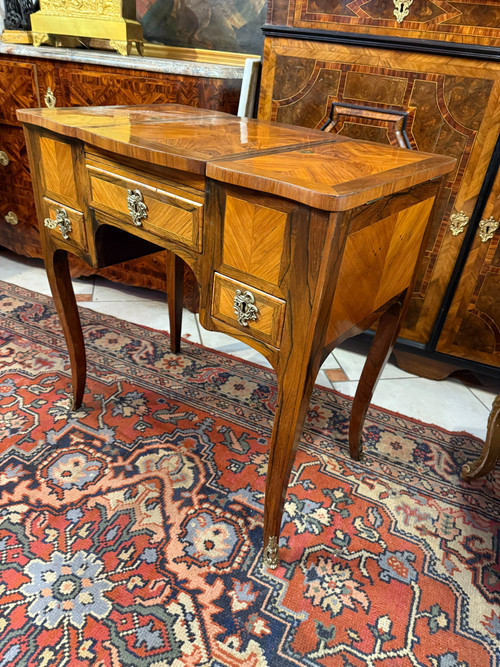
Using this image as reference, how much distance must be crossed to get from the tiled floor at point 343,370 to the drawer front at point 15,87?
2.95 ft

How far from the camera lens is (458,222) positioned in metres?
1.83

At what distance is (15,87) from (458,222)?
2163 millimetres

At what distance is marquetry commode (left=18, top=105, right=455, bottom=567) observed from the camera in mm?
861

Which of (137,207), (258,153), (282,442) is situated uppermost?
(258,153)

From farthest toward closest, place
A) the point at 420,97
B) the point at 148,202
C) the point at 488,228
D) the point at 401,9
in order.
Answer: the point at 488,228 < the point at 420,97 < the point at 401,9 < the point at 148,202

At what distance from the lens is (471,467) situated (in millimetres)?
1573

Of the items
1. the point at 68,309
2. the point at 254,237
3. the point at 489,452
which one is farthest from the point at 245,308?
the point at 489,452

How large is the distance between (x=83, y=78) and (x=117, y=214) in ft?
4.29

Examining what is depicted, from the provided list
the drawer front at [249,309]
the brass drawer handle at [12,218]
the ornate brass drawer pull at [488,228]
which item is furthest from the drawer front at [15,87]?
the ornate brass drawer pull at [488,228]

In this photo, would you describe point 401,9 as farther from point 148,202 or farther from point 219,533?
point 219,533

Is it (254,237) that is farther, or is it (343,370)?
(343,370)

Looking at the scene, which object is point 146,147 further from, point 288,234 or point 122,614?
point 122,614

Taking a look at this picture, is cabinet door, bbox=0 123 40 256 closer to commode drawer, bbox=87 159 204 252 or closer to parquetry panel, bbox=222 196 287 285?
commode drawer, bbox=87 159 204 252

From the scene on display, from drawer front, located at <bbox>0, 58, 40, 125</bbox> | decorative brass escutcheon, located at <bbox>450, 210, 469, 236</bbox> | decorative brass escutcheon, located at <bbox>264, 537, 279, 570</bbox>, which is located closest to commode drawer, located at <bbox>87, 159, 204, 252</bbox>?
decorative brass escutcheon, located at <bbox>264, 537, 279, 570</bbox>
